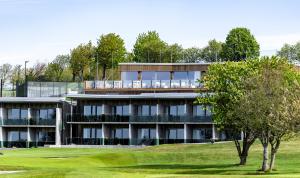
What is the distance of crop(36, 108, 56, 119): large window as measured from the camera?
289 ft

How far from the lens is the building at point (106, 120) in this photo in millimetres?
84250

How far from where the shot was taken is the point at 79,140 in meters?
87.0

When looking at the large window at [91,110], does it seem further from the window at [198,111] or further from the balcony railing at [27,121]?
the window at [198,111]

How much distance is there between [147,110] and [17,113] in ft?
51.7

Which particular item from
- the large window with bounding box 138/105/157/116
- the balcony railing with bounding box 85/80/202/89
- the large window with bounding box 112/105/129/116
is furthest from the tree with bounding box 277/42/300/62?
the large window with bounding box 112/105/129/116

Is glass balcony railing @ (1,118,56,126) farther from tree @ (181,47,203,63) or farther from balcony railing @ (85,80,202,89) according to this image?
tree @ (181,47,203,63)

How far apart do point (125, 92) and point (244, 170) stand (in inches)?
2033

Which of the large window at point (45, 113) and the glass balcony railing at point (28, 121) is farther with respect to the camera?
the large window at point (45, 113)

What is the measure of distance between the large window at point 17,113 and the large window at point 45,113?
5.02 ft

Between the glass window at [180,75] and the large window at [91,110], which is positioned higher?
the glass window at [180,75]

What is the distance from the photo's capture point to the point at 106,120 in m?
85.6

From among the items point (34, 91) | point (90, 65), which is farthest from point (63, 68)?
point (34, 91)

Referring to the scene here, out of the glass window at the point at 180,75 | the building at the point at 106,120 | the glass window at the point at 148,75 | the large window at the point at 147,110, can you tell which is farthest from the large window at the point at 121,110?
the glass window at the point at 180,75

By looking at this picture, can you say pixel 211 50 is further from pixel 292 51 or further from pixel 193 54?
pixel 292 51
